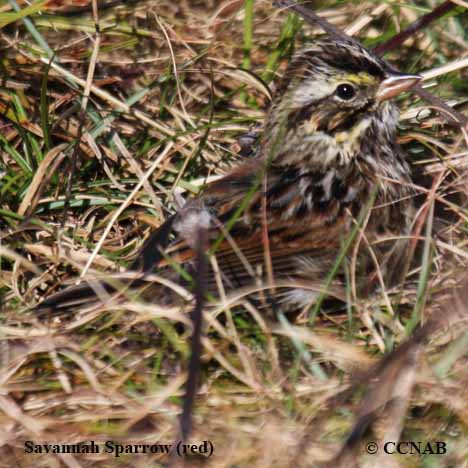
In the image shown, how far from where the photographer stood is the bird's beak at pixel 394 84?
4500 mm

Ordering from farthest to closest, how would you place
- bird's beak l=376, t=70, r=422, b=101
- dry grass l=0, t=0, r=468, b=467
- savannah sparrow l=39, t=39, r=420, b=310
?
bird's beak l=376, t=70, r=422, b=101, savannah sparrow l=39, t=39, r=420, b=310, dry grass l=0, t=0, r=468, b=467

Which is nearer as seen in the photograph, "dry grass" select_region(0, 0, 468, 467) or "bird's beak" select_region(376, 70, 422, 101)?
"dry grass" select_region(0, 0, 468, 467)

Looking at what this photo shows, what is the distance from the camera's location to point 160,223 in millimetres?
4715

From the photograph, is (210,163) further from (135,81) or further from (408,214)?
(408,214)

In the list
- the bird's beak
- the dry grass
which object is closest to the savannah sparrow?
the bird's beak

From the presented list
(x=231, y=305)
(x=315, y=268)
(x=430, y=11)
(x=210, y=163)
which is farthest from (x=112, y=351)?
(x=430, y=11)

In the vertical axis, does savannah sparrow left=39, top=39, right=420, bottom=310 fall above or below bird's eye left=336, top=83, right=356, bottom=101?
below

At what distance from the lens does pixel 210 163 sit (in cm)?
499

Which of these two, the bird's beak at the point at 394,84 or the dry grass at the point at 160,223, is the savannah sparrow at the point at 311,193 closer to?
the bird's beak at the point at 394,84

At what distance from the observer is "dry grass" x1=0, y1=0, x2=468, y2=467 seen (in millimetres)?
3625

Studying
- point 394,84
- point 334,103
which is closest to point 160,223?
point 334,103

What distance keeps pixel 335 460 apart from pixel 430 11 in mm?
2629

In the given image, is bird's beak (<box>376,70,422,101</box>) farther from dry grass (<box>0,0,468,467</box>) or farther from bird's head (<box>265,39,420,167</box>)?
dry grass (<box>0,0,468,467</box>)

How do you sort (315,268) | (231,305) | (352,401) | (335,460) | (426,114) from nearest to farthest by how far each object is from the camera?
(335,460) → (352,401) → (231,305) → (315,268) → (426,114)
